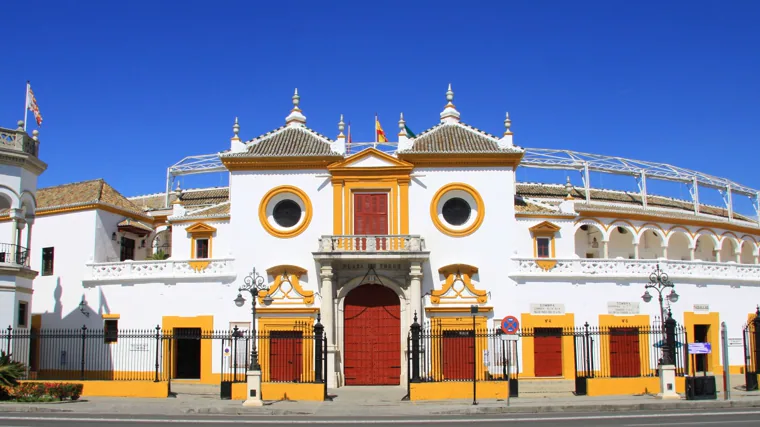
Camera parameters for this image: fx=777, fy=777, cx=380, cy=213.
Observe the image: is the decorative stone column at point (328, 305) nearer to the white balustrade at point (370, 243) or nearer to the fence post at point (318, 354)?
the white balustrade at point (370, 243)

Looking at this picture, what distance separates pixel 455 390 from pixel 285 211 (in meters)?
11.4

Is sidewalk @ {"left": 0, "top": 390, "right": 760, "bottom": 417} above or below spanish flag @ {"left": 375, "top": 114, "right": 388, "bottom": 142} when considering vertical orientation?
below

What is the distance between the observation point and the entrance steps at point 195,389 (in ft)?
88.8

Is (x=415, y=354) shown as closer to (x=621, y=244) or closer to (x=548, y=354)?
(x=548, y=354)

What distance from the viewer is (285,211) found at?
32.2 meters

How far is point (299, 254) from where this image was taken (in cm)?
3142

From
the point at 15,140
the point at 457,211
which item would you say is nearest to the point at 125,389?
the point at 15,140

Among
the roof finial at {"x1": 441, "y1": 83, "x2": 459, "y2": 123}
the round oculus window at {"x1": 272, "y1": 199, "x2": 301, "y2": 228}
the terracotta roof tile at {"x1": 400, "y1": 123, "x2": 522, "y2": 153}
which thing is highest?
the roof finial at {"x1": 441, "y1": 83, "x2": 459, "y2": 123}

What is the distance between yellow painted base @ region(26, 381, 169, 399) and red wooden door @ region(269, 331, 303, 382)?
5.52 m

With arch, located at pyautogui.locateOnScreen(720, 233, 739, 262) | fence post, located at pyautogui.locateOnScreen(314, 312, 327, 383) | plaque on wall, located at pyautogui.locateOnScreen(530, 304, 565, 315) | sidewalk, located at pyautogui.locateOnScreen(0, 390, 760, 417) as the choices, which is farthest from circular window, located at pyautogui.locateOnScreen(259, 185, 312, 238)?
arch, located at pyautogui.locateOnScreen(720, 233, 739, 262)

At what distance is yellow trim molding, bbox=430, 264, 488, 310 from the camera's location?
3073cm

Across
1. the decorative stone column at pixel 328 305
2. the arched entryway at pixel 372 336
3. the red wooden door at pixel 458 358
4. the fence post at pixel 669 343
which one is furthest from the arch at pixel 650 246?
the decorative stone column at pixel 328 305

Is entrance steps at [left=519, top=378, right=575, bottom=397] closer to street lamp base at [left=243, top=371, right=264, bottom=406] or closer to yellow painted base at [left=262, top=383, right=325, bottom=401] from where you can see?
yellow painted base at [left=262, top=383, right=325, bottom=401]

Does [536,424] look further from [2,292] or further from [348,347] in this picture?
[2,292]
